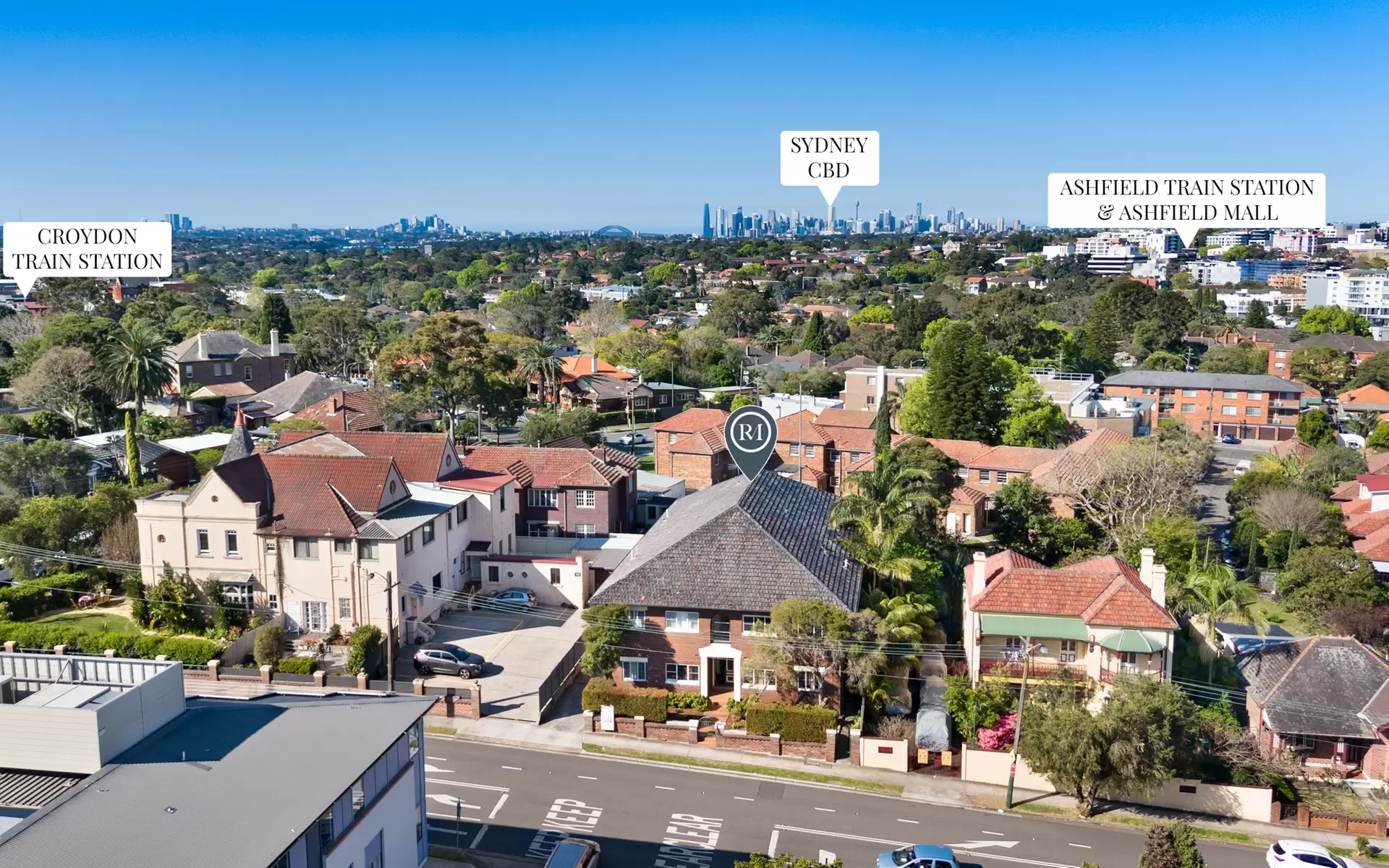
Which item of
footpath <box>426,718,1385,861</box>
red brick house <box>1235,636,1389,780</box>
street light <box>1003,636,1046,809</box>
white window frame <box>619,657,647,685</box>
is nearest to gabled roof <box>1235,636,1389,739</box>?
red brick house <box>1235,636,1389,780</box>

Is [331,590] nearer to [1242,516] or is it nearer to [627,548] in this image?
[627,548]

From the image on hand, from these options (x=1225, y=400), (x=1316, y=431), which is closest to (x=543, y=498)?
(x=1316, y=431)

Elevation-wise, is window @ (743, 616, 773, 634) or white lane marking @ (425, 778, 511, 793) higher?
window @ (743, 616, 773, 634)

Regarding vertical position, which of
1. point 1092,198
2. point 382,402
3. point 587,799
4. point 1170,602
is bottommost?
point 587,799

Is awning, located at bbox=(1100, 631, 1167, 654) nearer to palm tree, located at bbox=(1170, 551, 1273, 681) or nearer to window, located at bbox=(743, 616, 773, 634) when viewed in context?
palm tree, located at bbox=(1170, 551, 1273, 681)

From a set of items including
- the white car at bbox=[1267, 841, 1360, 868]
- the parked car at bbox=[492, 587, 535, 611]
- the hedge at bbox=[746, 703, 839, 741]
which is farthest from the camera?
the parked car at bbox=[492, 587, 535, 611]

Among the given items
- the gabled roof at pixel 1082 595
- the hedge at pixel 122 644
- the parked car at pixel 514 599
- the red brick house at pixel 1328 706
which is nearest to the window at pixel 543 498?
the parked car at pixel 514 599

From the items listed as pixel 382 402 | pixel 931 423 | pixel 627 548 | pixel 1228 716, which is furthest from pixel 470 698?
pixel 931 423

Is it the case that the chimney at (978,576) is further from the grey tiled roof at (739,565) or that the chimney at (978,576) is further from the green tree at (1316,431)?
the green tree at (1316,431)
